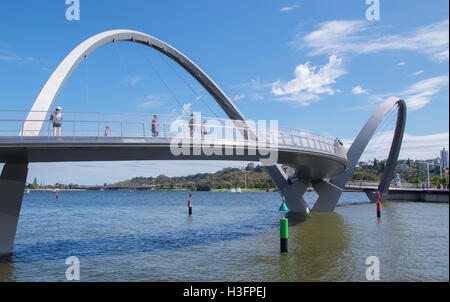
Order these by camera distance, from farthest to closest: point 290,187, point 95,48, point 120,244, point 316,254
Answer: point 290,187 < point 95,48 < point 120,244 < point 316,254

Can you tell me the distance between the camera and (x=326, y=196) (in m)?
36.7

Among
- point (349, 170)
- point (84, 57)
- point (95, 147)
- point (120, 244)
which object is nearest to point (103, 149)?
point (95, 147)

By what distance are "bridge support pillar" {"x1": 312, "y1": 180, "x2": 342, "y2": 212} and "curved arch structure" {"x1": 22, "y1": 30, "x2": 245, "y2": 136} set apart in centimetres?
1147

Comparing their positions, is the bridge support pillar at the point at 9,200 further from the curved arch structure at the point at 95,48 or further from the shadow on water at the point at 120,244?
the curved arch structure at the point at 95,48

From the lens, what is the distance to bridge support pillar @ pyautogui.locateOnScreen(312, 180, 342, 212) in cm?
3666

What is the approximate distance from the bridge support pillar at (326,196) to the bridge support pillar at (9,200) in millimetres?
28224

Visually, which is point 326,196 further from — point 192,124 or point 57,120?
point 57,120

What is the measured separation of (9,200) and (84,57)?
10586mm

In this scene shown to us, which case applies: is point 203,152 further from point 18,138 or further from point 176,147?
point 18,138

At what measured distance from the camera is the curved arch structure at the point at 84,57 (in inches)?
628

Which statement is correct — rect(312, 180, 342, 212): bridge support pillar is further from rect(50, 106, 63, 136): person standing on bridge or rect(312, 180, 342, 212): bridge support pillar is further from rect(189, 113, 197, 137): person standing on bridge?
rect(50, 106, 63, 136): person standing on bridge

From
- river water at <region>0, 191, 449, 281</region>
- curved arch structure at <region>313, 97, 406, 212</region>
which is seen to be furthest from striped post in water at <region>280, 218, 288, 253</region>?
curved arch structure at <region>313, 97, 406, 212</region>

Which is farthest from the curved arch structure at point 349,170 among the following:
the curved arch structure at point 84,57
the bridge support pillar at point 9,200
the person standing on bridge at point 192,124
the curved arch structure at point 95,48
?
the bridge support pillar at point 9,200
